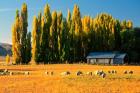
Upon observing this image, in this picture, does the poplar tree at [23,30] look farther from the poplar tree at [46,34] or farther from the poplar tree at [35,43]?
the poplar tree at [46,34]

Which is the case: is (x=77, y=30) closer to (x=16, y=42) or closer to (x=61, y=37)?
(x=61, y=37)

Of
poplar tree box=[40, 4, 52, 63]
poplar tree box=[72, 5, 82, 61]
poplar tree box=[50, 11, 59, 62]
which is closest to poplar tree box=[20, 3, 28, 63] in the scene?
poplar tree box=[40, 4, 52, 63]

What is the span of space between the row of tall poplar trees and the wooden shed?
267 centimetres

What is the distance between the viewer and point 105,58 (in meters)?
102

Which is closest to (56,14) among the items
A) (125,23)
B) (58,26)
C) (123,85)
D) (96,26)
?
(58,26)

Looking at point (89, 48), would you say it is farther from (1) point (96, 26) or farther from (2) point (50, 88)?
(2) point (50, 88)

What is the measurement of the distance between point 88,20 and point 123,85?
78.6 m

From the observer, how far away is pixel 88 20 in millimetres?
112812

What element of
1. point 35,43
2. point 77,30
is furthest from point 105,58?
point 35,43

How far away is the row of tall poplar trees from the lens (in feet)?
331

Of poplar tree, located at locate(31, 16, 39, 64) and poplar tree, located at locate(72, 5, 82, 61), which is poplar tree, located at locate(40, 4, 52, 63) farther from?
poplar tree, located at locate(72, 5, 82, 61)

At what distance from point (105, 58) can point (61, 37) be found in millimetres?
13155

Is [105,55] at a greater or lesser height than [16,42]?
lesser

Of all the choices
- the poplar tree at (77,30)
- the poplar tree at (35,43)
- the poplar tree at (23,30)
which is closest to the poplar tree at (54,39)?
the poplar tree at (35,43)
